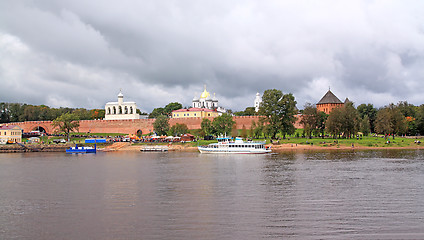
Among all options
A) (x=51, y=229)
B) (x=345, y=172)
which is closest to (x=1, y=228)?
(x=51, y=229)

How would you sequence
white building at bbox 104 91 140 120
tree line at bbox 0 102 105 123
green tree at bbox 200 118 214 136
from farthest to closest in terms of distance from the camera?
1. tree line at bbox 0 102 105 123
2. white building at bbox 104 91 140 120
3. green tree at bbox 200 118 214 136

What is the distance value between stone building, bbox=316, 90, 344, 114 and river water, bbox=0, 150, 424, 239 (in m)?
55.8

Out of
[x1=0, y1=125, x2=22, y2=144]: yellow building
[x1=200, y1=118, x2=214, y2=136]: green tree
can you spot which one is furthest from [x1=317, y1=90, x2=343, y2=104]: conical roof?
[x1=0, y1=125, x2=22, y2=144]: yellow building

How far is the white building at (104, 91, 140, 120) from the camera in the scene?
9731 centimetres

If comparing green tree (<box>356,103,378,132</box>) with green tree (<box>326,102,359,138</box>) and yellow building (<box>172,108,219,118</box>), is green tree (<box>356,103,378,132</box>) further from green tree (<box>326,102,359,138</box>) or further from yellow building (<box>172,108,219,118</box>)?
yellow building (<box>172,108,219,118</box>)

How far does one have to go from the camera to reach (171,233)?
14484 millimetres

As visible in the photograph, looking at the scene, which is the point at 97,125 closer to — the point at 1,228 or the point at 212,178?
the point at 212,178

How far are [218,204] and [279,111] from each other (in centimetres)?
4405

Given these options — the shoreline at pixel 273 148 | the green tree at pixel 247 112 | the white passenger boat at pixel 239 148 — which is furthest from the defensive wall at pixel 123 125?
the white passenger boat at pixel 239 148

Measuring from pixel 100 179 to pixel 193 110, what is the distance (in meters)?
73.1

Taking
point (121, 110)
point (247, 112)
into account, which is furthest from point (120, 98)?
point (247, 112)

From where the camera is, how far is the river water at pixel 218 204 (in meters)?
14.8

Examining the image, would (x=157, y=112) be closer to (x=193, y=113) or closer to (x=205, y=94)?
(x=205, y=94)

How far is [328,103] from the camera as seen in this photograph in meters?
85.7
